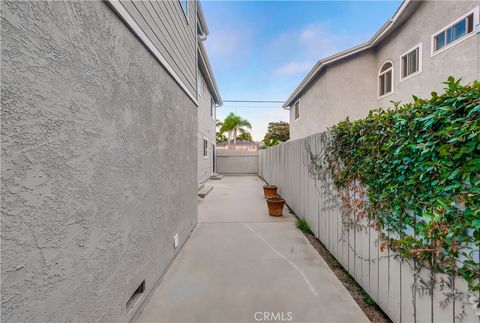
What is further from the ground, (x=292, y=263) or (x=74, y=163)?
(x=74, y=163)

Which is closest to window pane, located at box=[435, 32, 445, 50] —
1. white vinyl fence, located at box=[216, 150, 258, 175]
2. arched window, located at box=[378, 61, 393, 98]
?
arched window, located at box=[378, 61, 393, 98]

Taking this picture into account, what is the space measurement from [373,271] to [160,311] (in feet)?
7.79

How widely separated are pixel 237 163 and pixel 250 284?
1416 centimetres

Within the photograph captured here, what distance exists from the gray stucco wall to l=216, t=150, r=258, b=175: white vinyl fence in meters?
14.1

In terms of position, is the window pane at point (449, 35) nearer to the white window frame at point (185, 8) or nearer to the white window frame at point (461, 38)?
the white window frame at point (461, 38)

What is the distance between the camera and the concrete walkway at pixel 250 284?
2029 millimetres

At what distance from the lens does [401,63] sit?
7449 mm

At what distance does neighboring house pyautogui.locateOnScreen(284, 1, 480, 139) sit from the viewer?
5.39 meters

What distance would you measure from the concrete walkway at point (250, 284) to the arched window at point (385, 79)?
787 cm

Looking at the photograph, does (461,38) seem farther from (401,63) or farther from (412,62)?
(401,63)

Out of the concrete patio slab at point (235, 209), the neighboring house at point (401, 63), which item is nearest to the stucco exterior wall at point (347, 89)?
the neighboring house at point (401, 63)

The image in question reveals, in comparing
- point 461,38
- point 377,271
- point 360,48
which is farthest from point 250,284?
point 360,48

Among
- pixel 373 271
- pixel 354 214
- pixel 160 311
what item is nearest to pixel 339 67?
pixel 354 214

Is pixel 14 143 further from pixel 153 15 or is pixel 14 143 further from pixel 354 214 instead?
pixel 354 214
